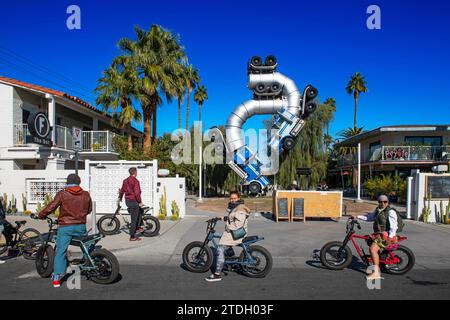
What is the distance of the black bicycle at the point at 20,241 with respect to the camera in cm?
671

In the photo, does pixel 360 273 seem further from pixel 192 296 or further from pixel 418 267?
pixel 192 296

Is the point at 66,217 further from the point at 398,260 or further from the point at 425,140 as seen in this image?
the point at 425,140

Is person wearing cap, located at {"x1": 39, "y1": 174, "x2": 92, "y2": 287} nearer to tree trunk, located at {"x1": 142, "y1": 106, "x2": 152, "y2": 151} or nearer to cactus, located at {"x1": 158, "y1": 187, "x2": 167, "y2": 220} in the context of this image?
cactus, located at {"x1": 158, "y1": 187, "x2": 167, "y2": 220}

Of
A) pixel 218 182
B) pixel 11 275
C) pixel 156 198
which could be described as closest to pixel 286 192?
pixel 156 198

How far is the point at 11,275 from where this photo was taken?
579cm

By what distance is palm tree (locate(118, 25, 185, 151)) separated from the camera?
19.5m

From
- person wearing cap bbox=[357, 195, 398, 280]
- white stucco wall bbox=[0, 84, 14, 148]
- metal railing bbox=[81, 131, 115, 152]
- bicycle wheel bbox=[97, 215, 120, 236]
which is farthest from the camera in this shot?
metal railing bbox=[81, 131, 115, 152]

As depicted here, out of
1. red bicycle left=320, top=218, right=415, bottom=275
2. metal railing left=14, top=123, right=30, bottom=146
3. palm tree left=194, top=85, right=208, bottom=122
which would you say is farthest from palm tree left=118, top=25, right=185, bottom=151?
palm tree left=194, top=85, right=208, bottom=122

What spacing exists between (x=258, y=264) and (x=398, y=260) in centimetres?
247

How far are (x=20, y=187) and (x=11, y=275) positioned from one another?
337 inches

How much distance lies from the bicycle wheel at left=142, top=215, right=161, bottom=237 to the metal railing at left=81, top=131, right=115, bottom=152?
41.4 ft

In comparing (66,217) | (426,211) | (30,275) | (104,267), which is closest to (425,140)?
(426,211)

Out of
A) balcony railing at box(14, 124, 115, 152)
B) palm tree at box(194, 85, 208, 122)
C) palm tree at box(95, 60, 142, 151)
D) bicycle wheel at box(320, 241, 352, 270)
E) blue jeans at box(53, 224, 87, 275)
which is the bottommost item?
bicycle wheel at box(320, 241, 352, 270)

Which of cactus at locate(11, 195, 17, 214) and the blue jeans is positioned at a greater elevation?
the blue jeans
